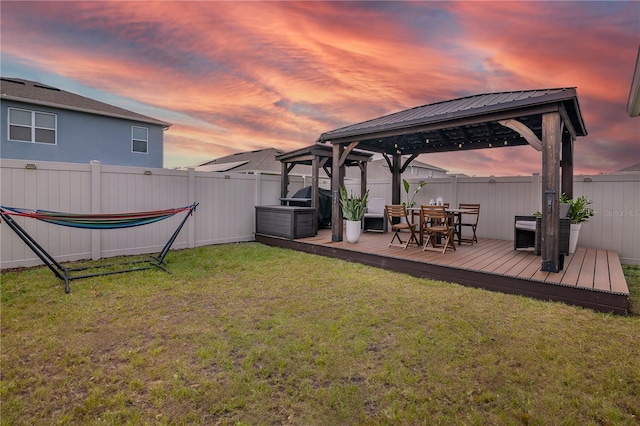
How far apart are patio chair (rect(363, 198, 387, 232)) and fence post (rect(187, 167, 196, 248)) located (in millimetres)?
4196

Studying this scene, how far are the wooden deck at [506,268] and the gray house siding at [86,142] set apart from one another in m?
9.80

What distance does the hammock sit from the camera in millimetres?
3756

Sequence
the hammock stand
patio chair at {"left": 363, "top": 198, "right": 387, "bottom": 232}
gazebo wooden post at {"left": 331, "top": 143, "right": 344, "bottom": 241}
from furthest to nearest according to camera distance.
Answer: patio chair at {"left": 363, "top": 198, "right": 387, "bottom": 232}
gazebo wooden post at {"left": 331, "top": 143, "right": 344, "bottom": 241}
the hammock stand

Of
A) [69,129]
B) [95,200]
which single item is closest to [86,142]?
[69,129]

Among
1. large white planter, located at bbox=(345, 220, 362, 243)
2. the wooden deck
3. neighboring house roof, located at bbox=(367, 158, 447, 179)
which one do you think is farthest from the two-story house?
neighboring house roof, located at bbox=(367, 158, 447, 179)

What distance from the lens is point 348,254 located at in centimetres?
567

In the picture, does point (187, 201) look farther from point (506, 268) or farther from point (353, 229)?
point (506, 268)

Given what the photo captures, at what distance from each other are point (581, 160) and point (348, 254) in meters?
5.80

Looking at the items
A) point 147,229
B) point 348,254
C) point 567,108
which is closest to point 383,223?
point 348,254

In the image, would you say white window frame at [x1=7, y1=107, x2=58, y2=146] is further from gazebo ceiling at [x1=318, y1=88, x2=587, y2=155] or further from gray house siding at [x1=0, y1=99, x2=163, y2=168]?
gazebo ceiling at [x1=318, y1=88, x2=587, y2=155]

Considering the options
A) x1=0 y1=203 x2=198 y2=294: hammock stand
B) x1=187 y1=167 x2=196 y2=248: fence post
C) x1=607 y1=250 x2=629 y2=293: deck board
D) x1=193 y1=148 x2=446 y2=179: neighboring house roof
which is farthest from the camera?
x1=193 y1=148 x2=446 y2=179: neighboring house roof

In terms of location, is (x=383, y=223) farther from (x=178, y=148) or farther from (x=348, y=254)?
(x=178, y=148)

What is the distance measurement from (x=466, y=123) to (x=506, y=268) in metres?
2.27

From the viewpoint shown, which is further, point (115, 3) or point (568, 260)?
point (115, 3)
